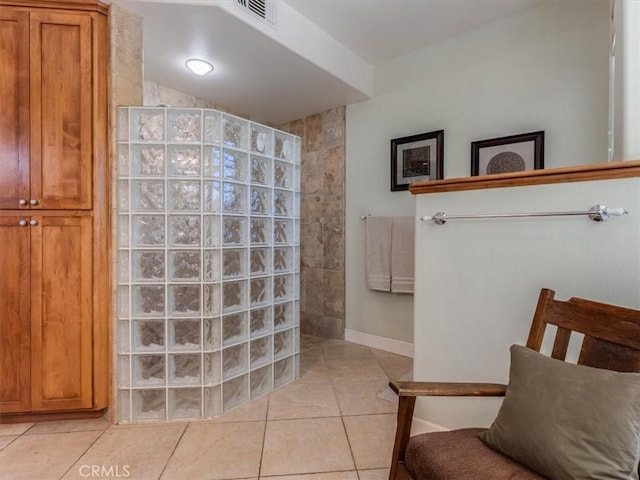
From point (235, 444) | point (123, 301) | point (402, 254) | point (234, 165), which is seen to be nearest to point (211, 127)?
point (234, 165)

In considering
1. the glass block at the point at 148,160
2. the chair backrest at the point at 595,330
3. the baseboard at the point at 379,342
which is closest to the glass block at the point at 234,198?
the glass block at the point at 148,160

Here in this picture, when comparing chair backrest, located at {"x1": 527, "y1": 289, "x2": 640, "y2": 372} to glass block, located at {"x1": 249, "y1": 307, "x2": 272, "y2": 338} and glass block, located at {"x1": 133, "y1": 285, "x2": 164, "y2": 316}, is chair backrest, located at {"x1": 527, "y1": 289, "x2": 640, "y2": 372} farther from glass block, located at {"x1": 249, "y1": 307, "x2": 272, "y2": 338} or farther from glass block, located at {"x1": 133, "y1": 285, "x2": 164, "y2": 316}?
glass block, located at {"x1": 133, "y1": 285, "x2": 164, "y2": 316}

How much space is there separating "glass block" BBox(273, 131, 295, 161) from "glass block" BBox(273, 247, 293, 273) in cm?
65

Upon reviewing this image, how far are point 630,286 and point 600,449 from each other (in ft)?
2.00

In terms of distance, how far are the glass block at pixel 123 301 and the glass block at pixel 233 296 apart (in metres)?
0.51

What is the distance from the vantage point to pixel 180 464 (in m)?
1.54

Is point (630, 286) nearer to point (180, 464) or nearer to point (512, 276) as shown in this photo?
point (512, 276)

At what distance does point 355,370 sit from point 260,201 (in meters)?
1.48

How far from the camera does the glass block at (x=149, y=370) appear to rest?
6.22 feet

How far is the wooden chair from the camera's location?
97cm

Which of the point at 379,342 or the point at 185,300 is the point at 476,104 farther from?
the point at 185,300

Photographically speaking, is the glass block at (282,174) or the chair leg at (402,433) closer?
the chair leg at (402,433)

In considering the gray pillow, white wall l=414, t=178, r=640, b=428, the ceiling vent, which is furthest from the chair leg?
the ceiling vent

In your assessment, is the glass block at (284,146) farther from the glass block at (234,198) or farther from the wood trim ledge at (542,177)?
the wood trim ledge at (542,177)
